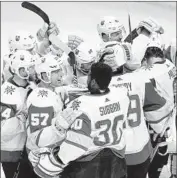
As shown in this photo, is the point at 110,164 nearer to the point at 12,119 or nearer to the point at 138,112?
the point at 138,112

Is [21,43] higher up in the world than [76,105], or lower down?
higher up

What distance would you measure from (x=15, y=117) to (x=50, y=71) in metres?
0.30

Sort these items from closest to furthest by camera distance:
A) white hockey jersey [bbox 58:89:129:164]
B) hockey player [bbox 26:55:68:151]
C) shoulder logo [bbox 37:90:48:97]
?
white hockey jersey [bbox 58:89:129:164] → hockey player [bbox 26:55:68:151] → shoulder logo [bbox 37:90:48:97]

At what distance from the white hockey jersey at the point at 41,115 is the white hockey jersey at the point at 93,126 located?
0.24 m

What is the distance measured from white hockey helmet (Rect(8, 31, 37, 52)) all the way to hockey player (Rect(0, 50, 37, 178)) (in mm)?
611

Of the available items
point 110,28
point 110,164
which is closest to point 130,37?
point 110,28

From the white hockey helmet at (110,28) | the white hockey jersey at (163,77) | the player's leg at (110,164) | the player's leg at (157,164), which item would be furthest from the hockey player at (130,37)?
the player's leg at (110,164)

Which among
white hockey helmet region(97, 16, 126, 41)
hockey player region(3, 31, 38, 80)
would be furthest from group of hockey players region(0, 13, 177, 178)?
hockey player region(3, 31, 38, 80)

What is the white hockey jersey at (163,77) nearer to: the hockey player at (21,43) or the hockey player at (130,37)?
the hockey player at (130,37)

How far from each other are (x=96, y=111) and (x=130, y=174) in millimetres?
828

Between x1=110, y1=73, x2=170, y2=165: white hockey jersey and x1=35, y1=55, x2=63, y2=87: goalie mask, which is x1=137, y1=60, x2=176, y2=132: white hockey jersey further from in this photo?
x1=35, y1=55, x2=63, y2=87: goalie mask

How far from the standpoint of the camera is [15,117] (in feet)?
10.1

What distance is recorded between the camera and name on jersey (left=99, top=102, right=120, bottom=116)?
8.19 ft

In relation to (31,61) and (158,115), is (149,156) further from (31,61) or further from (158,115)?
(31,61)
